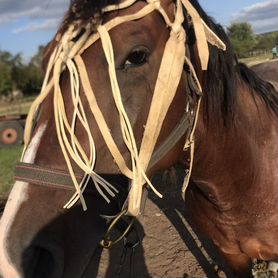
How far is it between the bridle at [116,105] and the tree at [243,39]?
244 centimetres

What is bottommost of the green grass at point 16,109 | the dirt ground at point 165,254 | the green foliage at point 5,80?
the green grass at point 16,109

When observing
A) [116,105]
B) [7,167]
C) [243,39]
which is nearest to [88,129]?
[116,105]

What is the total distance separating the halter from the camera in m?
1.64

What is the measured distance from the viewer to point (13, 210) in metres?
1.60

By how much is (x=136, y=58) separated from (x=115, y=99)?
22 centimetres

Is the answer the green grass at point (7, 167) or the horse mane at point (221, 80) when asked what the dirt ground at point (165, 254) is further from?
the green grass at point (7, 167)

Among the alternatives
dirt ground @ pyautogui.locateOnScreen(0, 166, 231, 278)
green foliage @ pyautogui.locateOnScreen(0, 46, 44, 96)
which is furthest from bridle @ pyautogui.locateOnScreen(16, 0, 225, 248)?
green foliage @ pyautogui.locateOnScreen(0, 46, 44, 96)

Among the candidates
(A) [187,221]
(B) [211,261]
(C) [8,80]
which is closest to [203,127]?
(B) [211,261]

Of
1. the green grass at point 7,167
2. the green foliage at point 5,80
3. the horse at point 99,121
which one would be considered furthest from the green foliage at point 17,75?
the horse at point 99,121

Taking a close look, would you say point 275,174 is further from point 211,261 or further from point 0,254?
point 211,261

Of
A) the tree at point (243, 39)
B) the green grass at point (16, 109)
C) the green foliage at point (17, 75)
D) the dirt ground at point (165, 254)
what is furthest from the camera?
the green foliage at point (17, 75)

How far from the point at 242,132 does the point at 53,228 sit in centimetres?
139

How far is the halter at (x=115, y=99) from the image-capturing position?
164cm

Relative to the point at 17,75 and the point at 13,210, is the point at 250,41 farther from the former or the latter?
the point at 17,75
